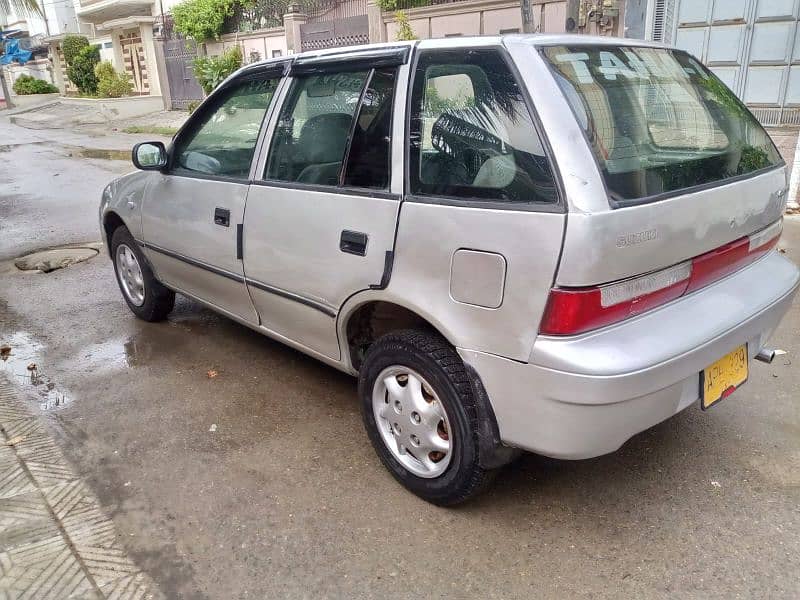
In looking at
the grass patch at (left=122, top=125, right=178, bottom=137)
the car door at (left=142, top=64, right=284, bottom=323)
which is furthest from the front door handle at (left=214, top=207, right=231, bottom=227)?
the grass patch at (left=122, top=125, right=178, bottom=137)

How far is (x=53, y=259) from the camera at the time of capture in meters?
6.46

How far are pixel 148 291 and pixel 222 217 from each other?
144 centimetres

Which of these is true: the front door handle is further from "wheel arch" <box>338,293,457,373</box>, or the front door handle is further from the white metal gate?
the white metal gate

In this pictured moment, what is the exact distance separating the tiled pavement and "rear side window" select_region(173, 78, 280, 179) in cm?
169

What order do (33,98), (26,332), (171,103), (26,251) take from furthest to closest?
(33,98)
(171,103)
(26,251)
(26,332)

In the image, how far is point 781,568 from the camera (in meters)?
2.30

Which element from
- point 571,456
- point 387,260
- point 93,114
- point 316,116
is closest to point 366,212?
point 387,260

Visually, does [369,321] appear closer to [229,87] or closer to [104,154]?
[229,87]

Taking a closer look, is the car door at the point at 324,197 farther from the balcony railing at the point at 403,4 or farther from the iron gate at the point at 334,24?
the iron gate at the point at 334,24

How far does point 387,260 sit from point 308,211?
0.58 meters

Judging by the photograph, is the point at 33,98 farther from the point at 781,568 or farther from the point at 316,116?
the point at 781,568

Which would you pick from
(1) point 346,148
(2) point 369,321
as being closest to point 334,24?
(1) point 346,148

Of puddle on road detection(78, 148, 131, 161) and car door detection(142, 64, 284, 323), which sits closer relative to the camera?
car door detection(142, 64, 284, 323)

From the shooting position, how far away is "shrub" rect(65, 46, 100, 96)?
28.7 m
